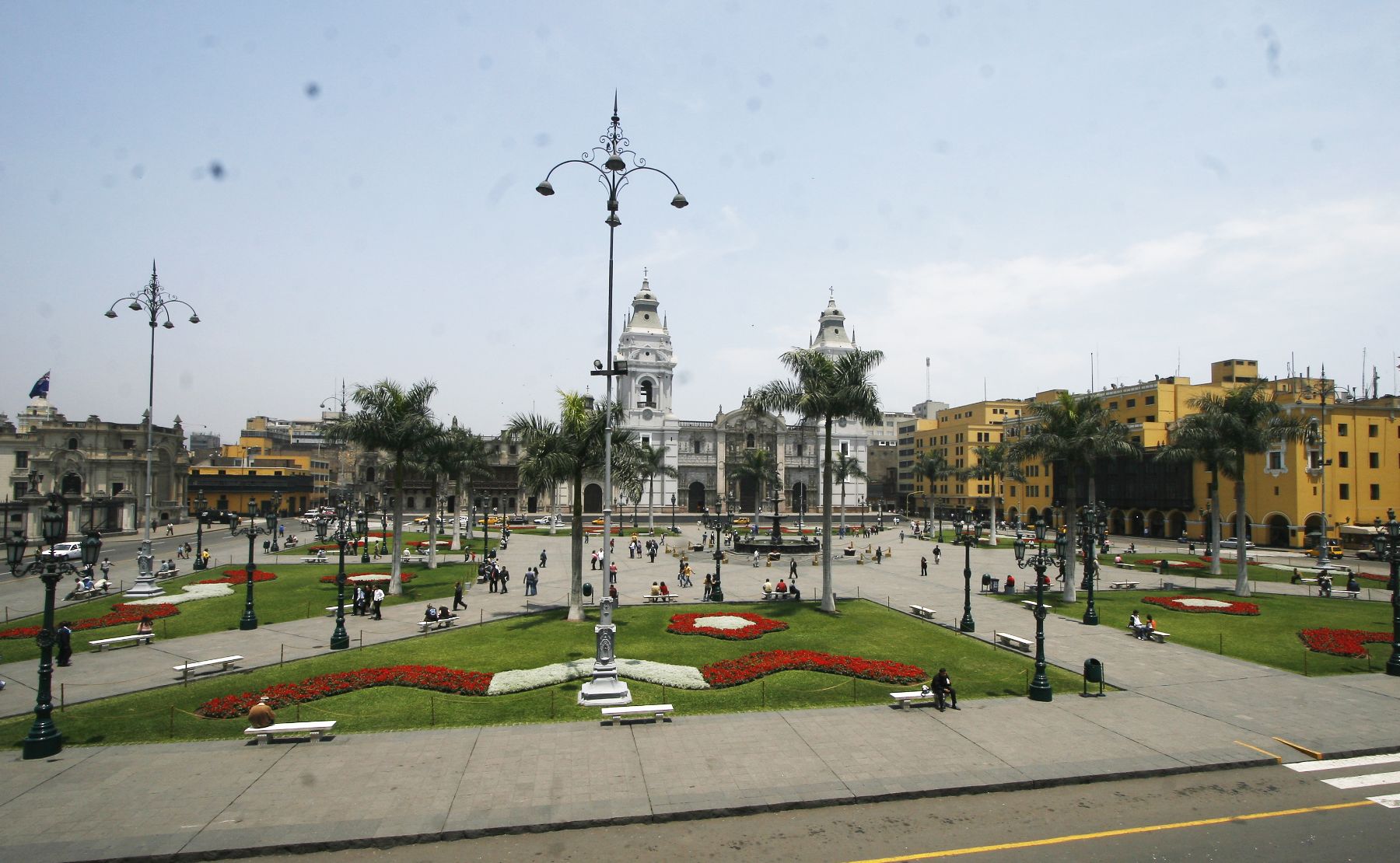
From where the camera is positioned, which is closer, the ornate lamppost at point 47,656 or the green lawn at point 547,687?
the ornate lamppost at point 47,656

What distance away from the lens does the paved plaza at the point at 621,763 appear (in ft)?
36.6

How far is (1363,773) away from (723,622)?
54.9ft

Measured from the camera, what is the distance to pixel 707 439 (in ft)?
324

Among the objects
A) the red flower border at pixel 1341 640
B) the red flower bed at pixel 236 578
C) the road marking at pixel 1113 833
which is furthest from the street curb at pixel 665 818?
the red flower bed at pixel 236 578

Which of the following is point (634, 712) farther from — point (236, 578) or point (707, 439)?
point (707, 439)

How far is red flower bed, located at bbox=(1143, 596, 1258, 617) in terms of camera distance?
95.4 feet

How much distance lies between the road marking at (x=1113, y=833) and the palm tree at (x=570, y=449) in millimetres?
16635

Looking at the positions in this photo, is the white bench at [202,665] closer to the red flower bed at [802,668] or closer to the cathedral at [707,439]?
the red flower bed at [802,668]

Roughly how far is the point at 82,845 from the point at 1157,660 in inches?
959

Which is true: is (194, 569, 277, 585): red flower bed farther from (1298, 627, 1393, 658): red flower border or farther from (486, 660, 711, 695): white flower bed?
(1298, 627, 1393, 658): red flower border

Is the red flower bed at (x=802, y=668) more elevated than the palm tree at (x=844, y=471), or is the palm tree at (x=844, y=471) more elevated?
the palm tree at (x=844, y=471)

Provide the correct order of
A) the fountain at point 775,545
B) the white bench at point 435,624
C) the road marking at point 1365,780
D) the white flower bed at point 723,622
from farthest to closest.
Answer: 1. the fountain at point 775,545
2. the white flower bed at point 723,622
3. the white bench at point 435,624
4. the road marking at point 1365,780

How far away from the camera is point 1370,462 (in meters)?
57.9

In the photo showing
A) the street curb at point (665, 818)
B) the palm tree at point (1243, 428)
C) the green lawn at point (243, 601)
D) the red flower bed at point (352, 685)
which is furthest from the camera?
the palm tree at point (1243, 428)
